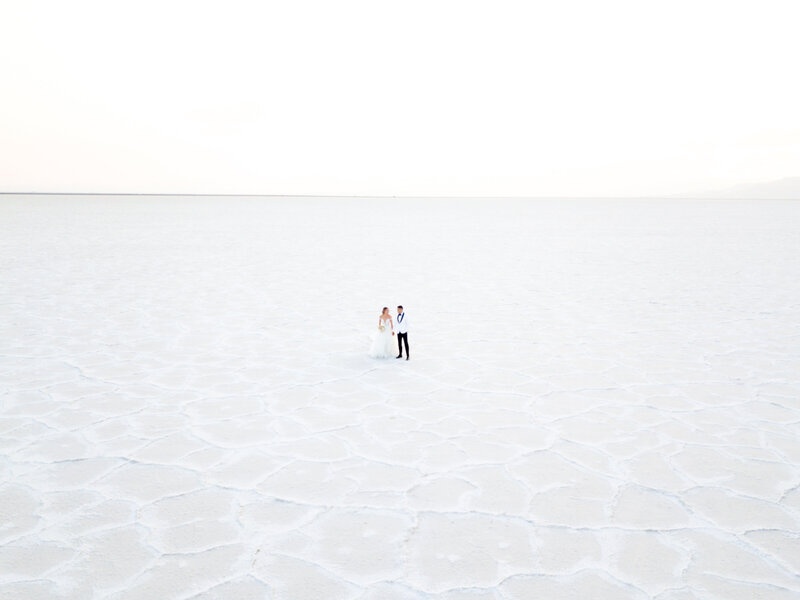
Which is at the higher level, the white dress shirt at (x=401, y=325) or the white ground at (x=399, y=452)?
the white dress shirt at (x=401, y=325)

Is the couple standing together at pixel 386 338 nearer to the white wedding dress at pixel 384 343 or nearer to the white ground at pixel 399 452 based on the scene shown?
the white wedding dress at pixel 384 343

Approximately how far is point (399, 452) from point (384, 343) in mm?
1938

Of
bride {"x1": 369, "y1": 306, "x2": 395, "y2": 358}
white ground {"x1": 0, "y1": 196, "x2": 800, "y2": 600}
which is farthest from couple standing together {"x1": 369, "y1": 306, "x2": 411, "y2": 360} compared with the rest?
white ground {"x1": 0, "y1": 196, "x2": 800, "y2": 600}

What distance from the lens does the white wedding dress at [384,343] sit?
210 inches

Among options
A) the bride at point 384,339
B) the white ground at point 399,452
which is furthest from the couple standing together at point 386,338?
the white ground at point 399,452

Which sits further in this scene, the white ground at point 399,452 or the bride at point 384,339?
the bride at point 384,339

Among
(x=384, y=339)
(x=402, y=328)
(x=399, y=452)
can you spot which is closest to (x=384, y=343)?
(x=384, y=339)

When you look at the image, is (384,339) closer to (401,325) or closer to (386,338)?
(386,338)

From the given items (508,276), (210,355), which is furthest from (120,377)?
(508,276)

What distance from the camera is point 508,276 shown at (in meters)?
10.8

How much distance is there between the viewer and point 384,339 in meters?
5.32

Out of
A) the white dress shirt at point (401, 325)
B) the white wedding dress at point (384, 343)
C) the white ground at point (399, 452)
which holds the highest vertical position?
the white dress shirt at point (401, 325)

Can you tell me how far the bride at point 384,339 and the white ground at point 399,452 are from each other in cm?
15

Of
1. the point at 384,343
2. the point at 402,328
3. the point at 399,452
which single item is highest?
the point at 402,328
